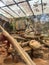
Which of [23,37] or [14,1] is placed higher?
[14,1]

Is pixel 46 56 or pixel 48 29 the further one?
pixel 48 29

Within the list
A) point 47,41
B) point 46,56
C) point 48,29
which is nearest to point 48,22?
point 48,29

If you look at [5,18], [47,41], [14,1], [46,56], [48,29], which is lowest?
[46,56]

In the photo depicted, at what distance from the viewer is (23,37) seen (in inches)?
39.6

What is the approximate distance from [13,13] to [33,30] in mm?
233

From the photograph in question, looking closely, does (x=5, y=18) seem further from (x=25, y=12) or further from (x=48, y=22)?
(x=48, y=22)

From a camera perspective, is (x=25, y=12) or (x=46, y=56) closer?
(x=46, y=56)

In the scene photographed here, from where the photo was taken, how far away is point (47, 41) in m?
0.99

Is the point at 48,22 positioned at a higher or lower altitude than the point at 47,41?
higher

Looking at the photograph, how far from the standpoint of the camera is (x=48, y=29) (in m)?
1.01

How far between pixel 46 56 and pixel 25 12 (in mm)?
417

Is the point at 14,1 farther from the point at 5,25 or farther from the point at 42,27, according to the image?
the point at 42,27

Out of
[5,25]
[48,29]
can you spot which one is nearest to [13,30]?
[5,25]

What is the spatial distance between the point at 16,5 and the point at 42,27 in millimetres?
292
